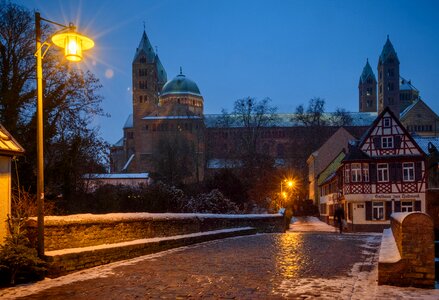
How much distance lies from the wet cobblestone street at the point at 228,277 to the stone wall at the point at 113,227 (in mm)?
1054

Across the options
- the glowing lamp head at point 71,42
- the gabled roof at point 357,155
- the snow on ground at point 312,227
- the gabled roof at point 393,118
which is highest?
the gabled roof at point 393,118

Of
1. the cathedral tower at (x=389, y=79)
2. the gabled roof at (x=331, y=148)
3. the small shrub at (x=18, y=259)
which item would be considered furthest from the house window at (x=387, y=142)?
the cathedral tower at (x=389, y=79)

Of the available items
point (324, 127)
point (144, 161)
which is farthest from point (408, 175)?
point (144, 161)

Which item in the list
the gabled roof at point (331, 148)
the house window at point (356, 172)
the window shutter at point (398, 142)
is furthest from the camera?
the gabled roof at point (331, 148)

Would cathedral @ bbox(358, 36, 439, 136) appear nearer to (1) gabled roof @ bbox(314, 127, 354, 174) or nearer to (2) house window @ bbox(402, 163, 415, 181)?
(1) gabled roof @ bbox(314, 127, 354, 174)

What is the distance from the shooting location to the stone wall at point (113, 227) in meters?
11.8

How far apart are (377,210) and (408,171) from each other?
392cm

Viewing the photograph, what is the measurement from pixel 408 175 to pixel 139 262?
32.8m

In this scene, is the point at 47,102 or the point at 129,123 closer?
the point at 47,102

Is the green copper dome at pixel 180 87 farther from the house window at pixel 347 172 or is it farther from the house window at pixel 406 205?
the house window at pixel 406 205

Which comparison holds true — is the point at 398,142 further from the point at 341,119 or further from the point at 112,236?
the point at 341,119

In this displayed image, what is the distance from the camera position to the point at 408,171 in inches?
1634

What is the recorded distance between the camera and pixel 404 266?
359 inches

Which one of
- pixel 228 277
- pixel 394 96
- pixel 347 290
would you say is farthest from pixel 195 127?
pixel 347 290
